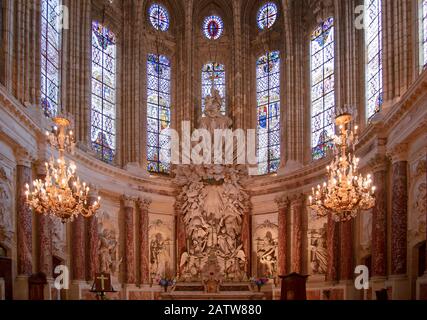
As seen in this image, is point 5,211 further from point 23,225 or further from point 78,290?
point 78,290

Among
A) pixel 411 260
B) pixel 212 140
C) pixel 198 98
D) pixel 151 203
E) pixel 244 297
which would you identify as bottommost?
pixel 244 297

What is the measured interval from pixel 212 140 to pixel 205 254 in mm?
4333

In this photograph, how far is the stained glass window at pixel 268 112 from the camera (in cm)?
2578

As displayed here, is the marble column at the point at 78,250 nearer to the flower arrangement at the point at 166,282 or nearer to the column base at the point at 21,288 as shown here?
the flower arrangement at the point at 166,282

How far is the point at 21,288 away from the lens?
16250mm

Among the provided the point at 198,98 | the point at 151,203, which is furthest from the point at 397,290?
the point at 198,98

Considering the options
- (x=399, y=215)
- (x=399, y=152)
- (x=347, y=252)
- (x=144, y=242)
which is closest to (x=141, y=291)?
(x=144, y=242)

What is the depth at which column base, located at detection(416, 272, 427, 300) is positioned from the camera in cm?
1515

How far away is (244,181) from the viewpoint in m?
25.1

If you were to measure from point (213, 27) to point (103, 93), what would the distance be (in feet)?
20.3

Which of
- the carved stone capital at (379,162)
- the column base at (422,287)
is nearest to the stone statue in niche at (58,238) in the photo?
the carved stone capital at (379,162)

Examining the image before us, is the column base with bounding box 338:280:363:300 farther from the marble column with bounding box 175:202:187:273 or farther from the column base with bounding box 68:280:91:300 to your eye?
the column base with bounding box 68:280:91:300

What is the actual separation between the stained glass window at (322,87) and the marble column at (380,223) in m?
4.64

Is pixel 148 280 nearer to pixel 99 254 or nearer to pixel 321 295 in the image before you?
pixel 99 254
